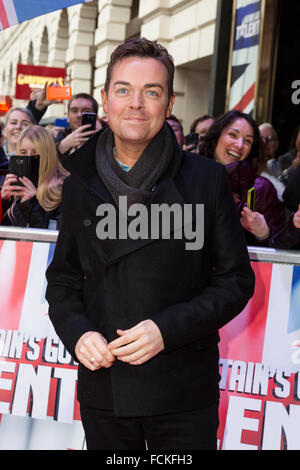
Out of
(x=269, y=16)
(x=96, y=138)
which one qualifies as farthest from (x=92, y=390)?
(x=269, y=16)

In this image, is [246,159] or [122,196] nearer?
[122,196]

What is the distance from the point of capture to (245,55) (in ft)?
31.0

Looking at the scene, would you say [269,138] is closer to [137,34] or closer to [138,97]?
[138,97]

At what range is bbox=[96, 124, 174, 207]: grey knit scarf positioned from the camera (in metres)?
1.96

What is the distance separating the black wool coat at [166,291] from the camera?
1.94m

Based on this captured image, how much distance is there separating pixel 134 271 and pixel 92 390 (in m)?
0.37

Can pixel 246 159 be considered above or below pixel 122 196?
above

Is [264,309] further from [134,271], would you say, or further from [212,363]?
[134,271]

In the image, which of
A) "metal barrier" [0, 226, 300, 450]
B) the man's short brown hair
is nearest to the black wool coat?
the man's short brown hair

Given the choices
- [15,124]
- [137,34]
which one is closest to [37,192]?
[15,124]

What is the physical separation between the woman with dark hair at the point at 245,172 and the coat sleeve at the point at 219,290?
54.8 inches

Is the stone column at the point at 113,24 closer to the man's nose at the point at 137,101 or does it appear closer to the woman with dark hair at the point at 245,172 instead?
the woman with dark hair at the point at 245,172

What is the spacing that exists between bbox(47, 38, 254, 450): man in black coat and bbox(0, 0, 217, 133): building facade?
932cm

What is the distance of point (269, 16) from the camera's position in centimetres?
900
